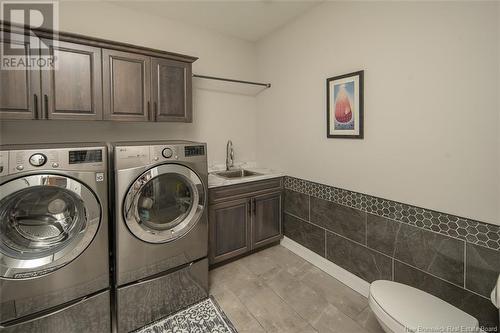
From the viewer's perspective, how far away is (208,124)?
290cm

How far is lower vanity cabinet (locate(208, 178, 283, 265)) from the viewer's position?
233 cm

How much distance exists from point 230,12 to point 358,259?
2.68 meters

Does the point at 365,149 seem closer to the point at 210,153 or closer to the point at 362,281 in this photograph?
the point at 362,281

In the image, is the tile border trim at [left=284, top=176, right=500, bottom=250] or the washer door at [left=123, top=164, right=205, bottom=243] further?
the washer door at [left=123, top=164, right=205, bottom=243]

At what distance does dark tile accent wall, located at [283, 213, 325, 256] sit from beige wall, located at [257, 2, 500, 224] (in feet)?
1.71

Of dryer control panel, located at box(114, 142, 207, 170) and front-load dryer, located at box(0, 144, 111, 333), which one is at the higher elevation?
dryer control panel, located at box(114, 142, 207, 170)

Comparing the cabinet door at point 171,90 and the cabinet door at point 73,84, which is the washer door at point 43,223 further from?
the cabinet door at point 171,90

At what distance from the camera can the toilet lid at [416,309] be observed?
120 centimetres

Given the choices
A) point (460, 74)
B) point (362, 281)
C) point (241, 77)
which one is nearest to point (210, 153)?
point (241, 77)

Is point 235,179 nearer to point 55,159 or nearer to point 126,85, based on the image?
point 126,85

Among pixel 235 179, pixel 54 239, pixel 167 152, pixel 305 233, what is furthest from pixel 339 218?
pixel 54 239

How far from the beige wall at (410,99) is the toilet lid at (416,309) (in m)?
0.57

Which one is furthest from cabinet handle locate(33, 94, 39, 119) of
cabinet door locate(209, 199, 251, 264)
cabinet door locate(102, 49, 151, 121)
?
cabinet door locate(209, 199, 251, 264)

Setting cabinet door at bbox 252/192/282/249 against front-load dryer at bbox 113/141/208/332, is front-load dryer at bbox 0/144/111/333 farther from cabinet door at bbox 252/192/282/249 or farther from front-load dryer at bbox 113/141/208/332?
cabinet door at bbox 252/192/282/249
